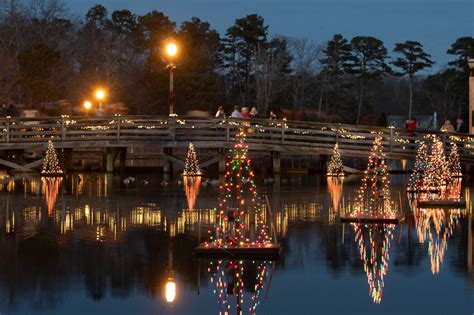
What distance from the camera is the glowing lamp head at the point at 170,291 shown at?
12.5 metres

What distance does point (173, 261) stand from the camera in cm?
1541

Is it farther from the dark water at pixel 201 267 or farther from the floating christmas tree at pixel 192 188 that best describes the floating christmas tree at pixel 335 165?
the dark water at pixel 201 267

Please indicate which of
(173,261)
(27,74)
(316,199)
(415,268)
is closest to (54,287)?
(173,261)

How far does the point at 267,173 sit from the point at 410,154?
230 inches

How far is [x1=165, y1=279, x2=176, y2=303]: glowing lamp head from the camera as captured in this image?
41.1ft

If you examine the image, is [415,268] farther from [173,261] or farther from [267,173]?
[267,173]

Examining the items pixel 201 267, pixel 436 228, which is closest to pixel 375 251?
pixel 201 267

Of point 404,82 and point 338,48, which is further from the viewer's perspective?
point 404,82

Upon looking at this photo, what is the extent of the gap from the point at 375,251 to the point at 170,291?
4464 mm

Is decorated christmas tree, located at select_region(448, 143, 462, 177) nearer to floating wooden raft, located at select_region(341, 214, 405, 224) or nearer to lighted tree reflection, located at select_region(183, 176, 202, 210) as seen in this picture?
lighted tree reflection, located at select_region(183, 176, 202, 210)

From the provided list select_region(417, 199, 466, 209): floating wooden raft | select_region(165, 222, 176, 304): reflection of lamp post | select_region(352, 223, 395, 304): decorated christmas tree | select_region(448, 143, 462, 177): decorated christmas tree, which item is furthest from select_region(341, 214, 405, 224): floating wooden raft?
select_region(448, 143, 462, 177): decorated christmas tree

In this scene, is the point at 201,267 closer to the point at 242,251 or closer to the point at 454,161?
the point at 242,251

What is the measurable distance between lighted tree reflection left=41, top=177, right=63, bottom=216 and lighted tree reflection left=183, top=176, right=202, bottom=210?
3326 mm

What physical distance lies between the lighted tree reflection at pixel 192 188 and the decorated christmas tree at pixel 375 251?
18.6 ft
